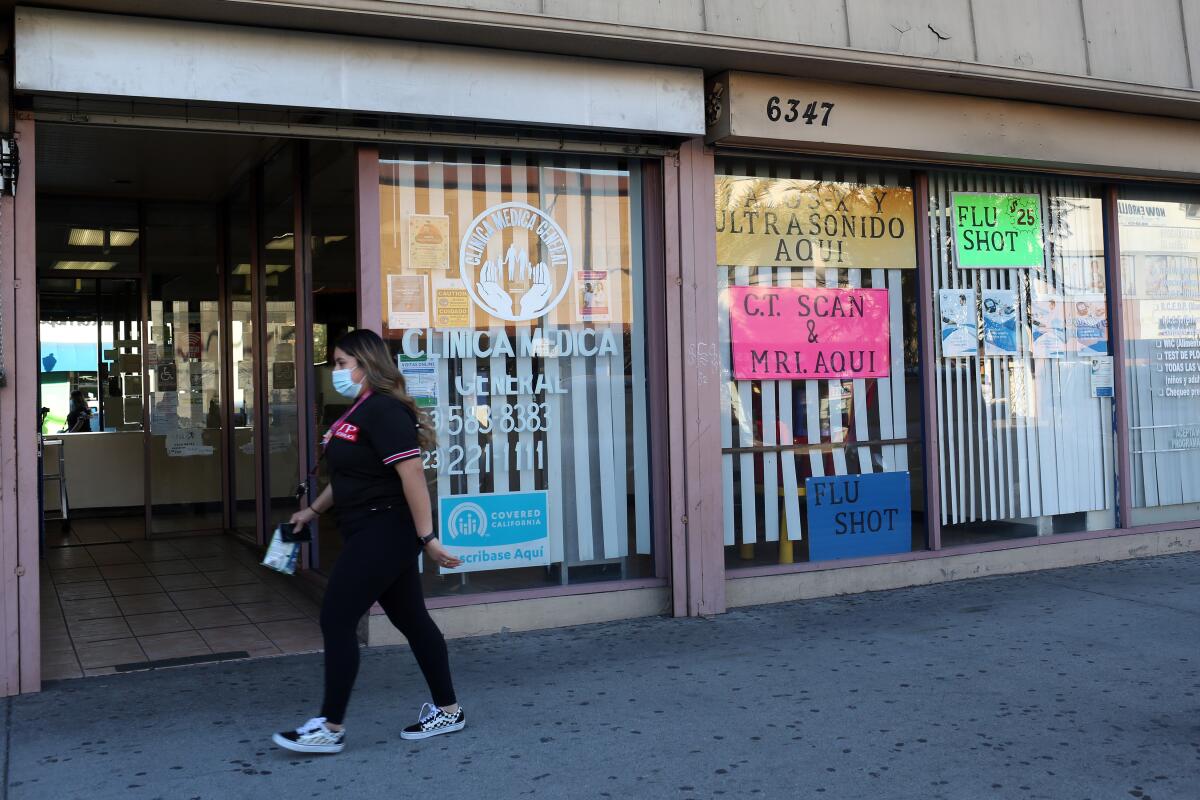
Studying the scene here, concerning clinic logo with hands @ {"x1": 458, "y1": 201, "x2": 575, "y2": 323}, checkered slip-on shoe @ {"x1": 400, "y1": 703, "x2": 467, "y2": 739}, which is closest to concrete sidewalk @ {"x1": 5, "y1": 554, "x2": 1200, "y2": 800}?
checkered slip-on shoe @ {"x1": 400, "y1": 703, "x2": 467, "y2": 739}

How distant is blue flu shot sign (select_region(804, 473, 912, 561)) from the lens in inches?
308

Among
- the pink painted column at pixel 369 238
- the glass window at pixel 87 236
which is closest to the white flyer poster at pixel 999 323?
the pink painted column at pixel 369 238

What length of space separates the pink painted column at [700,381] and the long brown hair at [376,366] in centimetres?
269

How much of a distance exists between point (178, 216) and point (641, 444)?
680 centimetres

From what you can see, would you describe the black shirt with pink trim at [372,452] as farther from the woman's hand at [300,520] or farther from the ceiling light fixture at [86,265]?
the ceiling light fixture at [86,265]

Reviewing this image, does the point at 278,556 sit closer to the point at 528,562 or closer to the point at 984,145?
the point at 528,562

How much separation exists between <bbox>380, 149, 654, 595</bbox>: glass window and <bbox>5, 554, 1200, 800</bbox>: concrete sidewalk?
25.2 inches

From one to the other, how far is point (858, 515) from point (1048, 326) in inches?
92.1

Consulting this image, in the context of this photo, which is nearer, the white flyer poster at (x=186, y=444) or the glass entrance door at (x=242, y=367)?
the glass entrance door at (x=242, y=367)

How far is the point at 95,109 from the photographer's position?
18.8 feet

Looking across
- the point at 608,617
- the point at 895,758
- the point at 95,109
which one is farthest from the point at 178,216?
the point at 895,758

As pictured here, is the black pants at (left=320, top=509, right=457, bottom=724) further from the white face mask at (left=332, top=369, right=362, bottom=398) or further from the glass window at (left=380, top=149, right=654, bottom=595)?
the glass window at (left=380, top=149, right=654, bottom=595)

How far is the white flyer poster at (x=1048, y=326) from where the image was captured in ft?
28.6

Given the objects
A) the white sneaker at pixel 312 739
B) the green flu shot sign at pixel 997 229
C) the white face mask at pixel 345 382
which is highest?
the green flu shot sign at pixel 997 229
